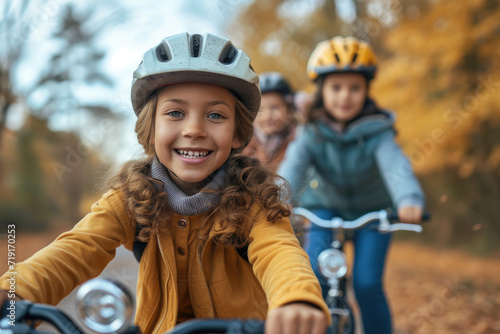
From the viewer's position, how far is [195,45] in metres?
2.24

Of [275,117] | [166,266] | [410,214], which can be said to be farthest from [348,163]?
[166,266]

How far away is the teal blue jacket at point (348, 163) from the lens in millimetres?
4145

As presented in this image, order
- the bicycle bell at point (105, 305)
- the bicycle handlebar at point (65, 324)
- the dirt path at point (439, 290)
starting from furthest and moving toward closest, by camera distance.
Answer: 1. the dirt path at point (439, 290)
2. the bicycle handlebar at point (65, 324)
3. the bicycle bell at point (105, 305)

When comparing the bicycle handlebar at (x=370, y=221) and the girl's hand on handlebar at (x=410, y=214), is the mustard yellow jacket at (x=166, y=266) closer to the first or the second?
the bicycle handlebar at (x=370, y=221)

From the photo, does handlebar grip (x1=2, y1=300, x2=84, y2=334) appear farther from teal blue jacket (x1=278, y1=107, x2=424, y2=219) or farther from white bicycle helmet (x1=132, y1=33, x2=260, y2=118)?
teal blue jacket (x1=278, y1=107, x2=424, y2=219)

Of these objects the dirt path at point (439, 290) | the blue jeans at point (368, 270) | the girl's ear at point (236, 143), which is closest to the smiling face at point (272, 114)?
the blue jeans at point (368, 270)

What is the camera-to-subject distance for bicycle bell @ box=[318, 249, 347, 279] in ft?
10.8

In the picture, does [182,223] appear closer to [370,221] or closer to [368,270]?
[370,221]

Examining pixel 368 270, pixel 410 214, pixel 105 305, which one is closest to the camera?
pixel 105 305

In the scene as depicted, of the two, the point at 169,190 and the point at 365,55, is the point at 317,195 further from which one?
the point at 169,190

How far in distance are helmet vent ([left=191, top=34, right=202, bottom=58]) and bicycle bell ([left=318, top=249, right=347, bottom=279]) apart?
1.67 meters

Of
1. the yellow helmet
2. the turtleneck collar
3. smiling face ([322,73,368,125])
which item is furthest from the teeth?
the yellow helmet

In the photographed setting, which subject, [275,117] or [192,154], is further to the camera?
[275,117]

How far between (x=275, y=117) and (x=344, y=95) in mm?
1218
